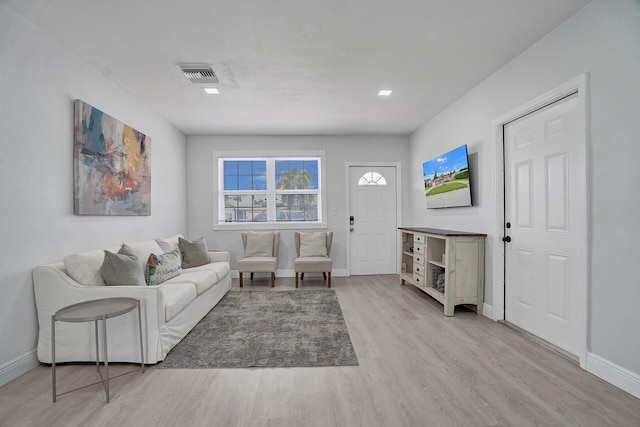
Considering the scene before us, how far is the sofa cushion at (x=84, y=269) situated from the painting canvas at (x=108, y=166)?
1.56 feet

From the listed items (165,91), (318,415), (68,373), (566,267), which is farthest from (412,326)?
(165,91)

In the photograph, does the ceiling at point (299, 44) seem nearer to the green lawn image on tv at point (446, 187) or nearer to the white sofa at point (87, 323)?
the green lawn image on tv at point (446, 187)

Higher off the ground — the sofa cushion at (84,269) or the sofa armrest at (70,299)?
the sofa cushion at (84,269)

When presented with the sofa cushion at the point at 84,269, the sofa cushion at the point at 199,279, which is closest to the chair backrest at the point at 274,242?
the sofa cushion at the point at 199,279

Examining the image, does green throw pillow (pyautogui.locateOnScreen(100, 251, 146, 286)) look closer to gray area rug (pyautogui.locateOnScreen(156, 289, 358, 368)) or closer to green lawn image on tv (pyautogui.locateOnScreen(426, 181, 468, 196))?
gray area rug (pyautogui.locateOnScreen(156, 289, 358, 368))

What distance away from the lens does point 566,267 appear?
234 cm

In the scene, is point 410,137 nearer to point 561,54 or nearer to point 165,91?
point 561,54

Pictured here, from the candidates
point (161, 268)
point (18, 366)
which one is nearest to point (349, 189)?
point (161, 268)

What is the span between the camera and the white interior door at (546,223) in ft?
7.39

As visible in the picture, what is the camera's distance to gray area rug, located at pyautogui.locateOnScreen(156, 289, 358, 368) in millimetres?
2273

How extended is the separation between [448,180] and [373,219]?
68.6 inches

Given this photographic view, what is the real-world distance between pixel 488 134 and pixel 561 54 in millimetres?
985

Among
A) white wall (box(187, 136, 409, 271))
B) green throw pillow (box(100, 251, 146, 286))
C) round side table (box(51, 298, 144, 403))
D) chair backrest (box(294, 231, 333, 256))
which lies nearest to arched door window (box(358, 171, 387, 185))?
white wall (box(187, 136, 409, 271))

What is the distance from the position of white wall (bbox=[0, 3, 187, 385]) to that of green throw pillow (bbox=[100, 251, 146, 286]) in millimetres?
406
